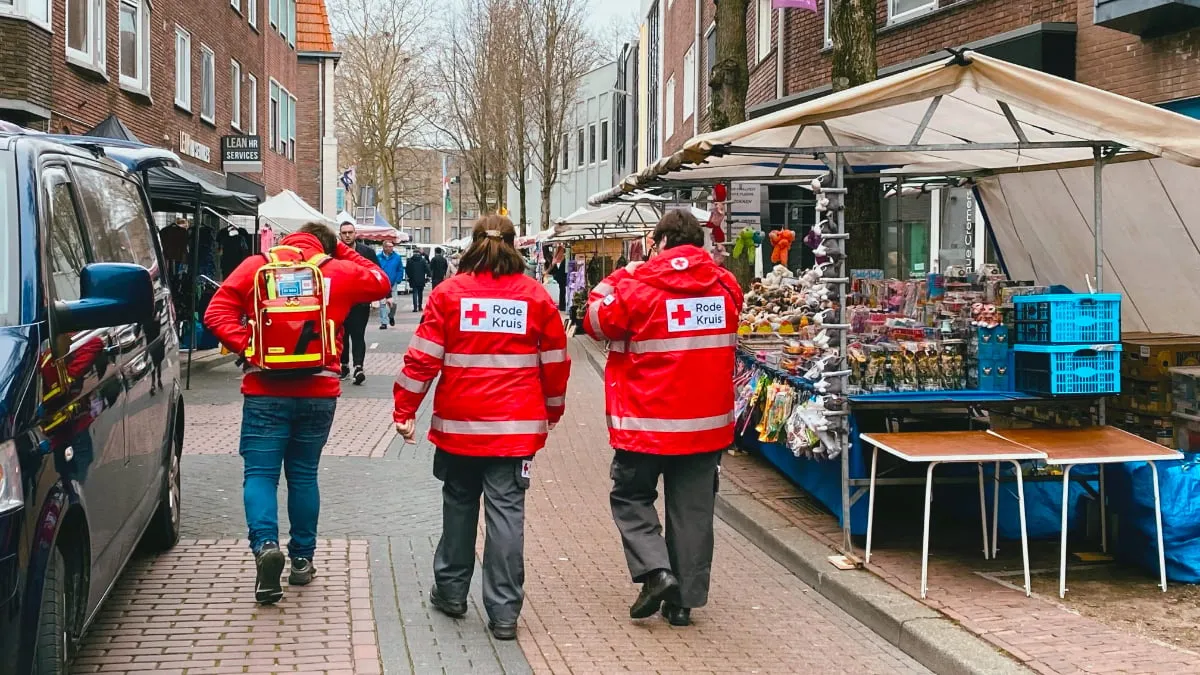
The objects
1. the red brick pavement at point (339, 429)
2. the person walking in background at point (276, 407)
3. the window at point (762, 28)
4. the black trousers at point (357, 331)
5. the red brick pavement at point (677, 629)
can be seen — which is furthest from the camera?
the window at point (762, 28)

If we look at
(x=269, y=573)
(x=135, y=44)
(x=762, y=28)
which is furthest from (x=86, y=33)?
(x=269, y=573)

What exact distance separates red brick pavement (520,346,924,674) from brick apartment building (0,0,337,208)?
1094 centimetres

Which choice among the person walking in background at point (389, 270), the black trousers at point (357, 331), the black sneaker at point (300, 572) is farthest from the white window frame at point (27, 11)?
the black sneaker at point (300, 572)

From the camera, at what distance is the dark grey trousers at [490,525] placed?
5.58 metres

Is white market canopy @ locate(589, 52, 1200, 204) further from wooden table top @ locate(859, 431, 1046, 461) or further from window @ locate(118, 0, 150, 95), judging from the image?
window @ locate(118, 0, 150, 95)

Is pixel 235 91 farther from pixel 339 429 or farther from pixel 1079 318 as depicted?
pixel 1079 318

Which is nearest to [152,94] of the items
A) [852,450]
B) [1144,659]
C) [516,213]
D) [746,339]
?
[746,339]

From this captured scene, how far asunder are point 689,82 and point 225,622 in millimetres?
29074

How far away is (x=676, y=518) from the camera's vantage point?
5863 mm

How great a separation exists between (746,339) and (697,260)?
361cm

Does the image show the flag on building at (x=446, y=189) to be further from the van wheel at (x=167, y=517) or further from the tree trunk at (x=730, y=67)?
the van wheel at (x=167, y=517)

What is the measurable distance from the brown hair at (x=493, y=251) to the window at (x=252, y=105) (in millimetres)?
25988

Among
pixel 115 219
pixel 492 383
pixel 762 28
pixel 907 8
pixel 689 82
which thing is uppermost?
pixel 689 82

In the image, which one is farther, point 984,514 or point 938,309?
point 938,309
